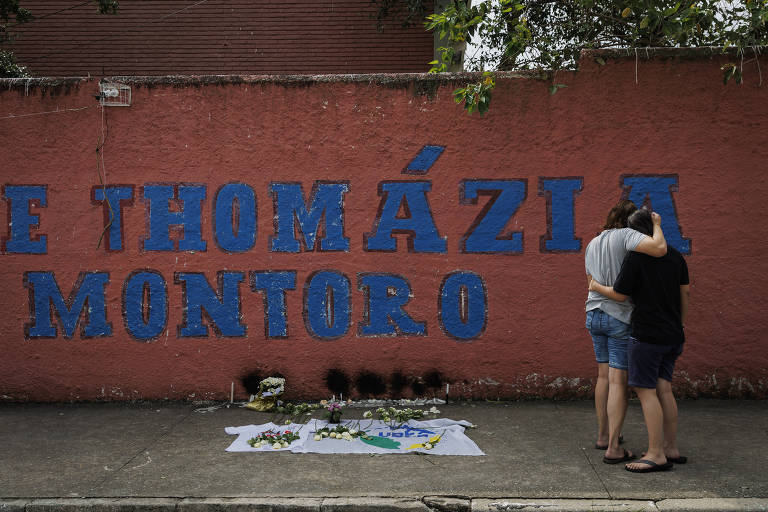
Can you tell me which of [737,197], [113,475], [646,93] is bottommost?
[113,475]

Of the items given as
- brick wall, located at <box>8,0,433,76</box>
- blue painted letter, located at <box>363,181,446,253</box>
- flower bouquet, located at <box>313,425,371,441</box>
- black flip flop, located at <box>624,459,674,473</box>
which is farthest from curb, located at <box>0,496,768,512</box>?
brick wall, located at <box>8,0,433,76</box>

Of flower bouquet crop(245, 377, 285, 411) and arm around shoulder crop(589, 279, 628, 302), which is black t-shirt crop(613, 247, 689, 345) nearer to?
arm around shoulder crop(589, 279, 628, 302)

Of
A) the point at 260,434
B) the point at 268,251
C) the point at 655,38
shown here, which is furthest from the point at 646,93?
the point at 260,434

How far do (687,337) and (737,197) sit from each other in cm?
136

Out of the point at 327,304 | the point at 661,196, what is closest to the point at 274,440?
the point at 327,304

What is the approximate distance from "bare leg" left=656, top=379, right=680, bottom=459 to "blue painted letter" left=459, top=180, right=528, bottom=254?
2120mm

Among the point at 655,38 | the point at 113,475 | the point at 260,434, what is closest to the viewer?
the point at 113,475

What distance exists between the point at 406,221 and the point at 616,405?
8.72 feet

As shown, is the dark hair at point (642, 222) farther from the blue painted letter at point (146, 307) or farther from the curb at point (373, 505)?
the blue painted letter at point (146, 307)

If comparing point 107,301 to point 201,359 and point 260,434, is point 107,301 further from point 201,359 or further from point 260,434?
point 260,434

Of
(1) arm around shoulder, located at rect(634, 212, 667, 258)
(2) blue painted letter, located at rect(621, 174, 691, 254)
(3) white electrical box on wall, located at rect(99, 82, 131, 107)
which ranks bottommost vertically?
(1) arm around shoulder, located at rect(634, 212, 667, 258)

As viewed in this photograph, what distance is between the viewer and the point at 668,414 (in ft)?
14.8

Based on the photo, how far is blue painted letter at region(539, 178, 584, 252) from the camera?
6.26 m

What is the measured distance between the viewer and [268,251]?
640 centimetres
